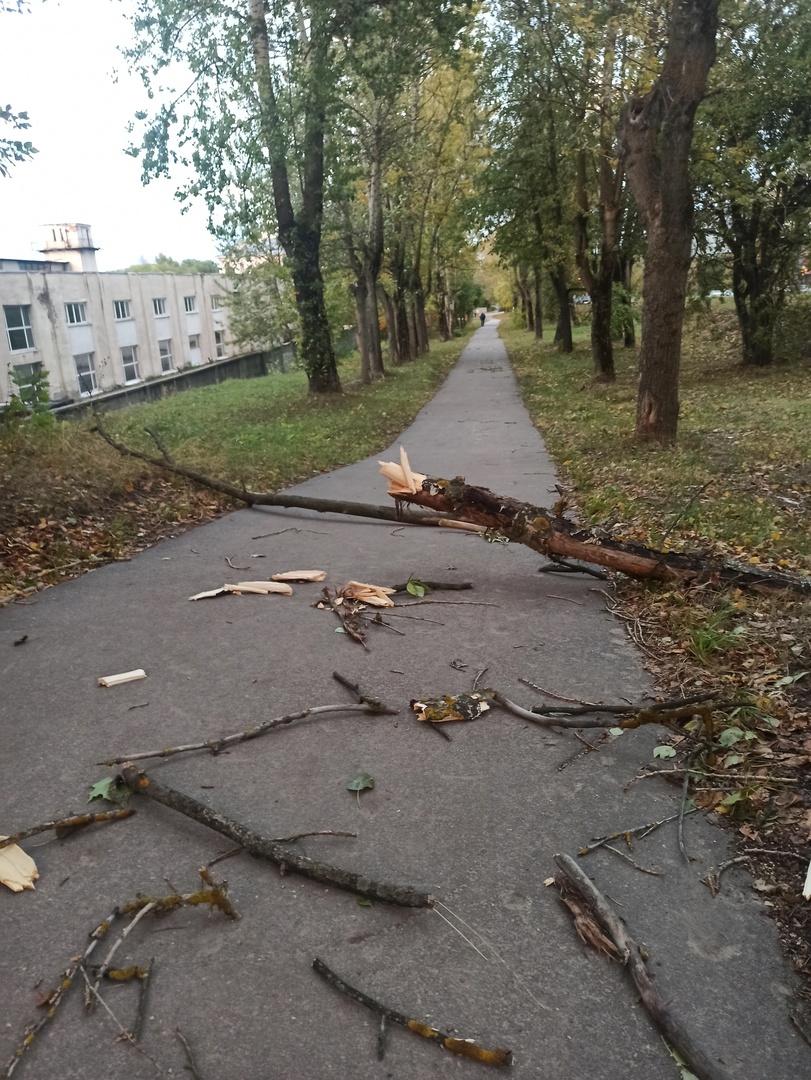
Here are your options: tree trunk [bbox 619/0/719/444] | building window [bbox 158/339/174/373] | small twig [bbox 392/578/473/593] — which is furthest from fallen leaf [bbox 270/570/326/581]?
building window [bbox 158/339/174/373]

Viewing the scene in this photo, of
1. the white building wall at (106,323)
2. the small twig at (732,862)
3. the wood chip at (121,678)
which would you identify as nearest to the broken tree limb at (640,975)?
the small twig at (732,862)

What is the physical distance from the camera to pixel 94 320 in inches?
1889

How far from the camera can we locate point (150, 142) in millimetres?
15180

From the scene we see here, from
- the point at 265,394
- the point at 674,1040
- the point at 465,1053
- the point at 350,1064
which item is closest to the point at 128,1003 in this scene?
the point at 350,1064

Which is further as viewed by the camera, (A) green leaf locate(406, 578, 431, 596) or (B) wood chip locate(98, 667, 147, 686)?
(A) green leaf locate(406, 578, 431, 596)

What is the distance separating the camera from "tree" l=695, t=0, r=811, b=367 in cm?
1688

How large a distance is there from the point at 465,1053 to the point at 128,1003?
104cm

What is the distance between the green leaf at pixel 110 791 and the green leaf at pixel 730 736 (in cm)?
278

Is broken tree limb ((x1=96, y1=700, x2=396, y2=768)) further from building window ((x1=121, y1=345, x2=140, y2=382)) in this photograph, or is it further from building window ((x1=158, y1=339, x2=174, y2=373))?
building window ((x1=158, y1=339, x2=174, y2=373))

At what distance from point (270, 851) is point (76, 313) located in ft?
161

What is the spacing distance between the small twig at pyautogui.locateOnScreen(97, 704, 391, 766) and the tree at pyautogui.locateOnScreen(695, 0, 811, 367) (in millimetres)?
16326

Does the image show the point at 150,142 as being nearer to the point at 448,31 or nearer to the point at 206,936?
the point at 448,31

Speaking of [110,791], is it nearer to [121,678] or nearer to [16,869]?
[16,869]

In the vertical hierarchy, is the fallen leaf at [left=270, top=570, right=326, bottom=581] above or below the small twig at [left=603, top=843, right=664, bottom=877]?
above
